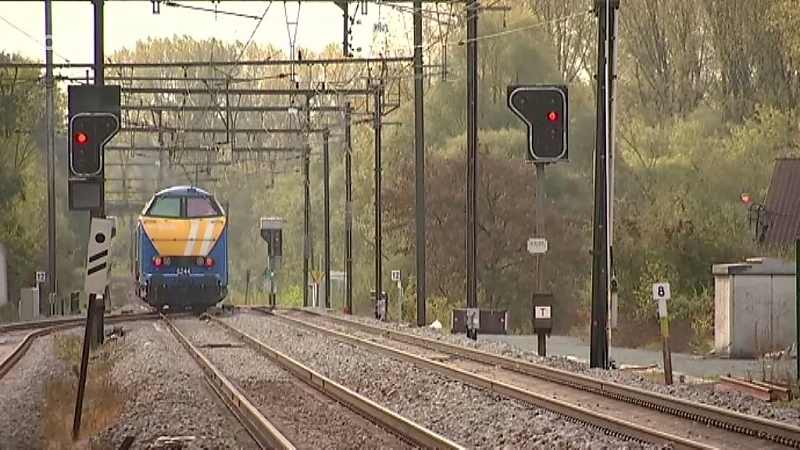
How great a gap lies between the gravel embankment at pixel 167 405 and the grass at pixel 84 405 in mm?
189

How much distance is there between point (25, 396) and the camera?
20.9 metres

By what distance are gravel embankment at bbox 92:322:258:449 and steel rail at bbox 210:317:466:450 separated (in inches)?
60.2

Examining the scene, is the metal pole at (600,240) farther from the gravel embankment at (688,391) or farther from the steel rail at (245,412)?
the steel rail at (245,412)

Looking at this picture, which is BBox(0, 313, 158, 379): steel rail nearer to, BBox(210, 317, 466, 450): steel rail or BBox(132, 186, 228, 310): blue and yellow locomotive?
BBox(132, 186, 228, 310): blue and yellow locomotive

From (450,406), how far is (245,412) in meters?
2.47

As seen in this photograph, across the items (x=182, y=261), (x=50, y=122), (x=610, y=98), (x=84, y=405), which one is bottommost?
(x=84, y=405)

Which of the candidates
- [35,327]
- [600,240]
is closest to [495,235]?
[35,327]

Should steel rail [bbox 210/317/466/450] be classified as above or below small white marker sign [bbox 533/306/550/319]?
below

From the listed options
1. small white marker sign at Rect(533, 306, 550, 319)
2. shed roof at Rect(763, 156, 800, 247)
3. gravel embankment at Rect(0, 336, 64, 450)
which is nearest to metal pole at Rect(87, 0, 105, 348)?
gravel embankment at Rect(0, 336, 64, 450)

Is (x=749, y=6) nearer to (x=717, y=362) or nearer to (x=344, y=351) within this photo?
(x=717, y=362)

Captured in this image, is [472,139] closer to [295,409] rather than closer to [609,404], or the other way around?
[609,404]

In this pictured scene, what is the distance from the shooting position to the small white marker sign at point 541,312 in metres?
26.6

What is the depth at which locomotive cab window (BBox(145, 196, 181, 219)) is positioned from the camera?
135 ft

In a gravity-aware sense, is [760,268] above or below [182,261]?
above
